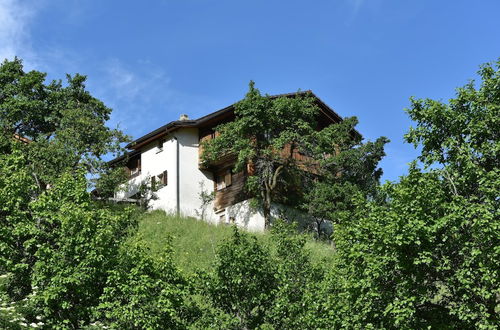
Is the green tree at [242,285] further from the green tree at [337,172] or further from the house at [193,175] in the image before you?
the house at [193,175]

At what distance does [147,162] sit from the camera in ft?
165

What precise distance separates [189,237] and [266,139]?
9516 mm

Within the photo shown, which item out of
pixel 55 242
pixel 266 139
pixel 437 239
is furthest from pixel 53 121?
pixel 437 239

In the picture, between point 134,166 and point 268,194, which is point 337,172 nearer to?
point 268,194

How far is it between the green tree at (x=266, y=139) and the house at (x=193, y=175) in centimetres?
159

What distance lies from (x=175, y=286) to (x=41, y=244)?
410 cm

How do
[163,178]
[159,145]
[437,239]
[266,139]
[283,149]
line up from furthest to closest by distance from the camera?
[159,145]
[163,178]
[283,149]
[266,139]
[437,239]

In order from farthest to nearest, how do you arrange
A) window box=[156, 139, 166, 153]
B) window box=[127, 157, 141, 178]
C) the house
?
window box=[127, 157, 141, 178] < window box=[156, 139, 166, 153] < the house

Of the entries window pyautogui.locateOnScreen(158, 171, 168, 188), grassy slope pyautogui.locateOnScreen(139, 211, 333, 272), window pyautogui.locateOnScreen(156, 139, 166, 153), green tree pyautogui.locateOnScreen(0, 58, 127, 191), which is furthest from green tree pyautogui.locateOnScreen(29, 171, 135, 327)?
window pyautogui.locateOnScreen(156, 139, 166, 153)

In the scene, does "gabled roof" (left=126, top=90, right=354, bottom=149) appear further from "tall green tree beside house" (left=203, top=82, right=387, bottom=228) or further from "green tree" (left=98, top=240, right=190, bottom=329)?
"green tree" (left=98, top=240, right=190, bottom=329)

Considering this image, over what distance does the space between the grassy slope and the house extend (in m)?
3.19

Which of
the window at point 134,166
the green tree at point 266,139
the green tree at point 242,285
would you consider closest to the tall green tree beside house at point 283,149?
the green tree at point 266,139

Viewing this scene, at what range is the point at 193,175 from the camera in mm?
47500

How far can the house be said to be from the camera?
45.7m
